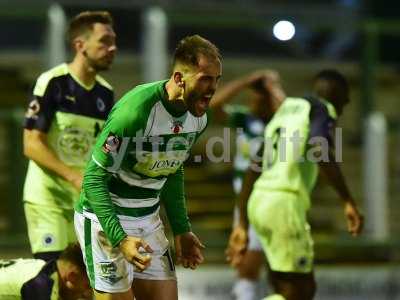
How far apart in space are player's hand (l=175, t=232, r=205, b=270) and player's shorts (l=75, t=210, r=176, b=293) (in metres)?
0.10

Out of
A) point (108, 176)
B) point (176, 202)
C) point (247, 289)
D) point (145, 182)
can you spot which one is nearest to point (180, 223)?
point (176, 202)

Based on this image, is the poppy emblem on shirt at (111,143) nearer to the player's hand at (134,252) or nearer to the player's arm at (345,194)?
the player's hand at (134,252)

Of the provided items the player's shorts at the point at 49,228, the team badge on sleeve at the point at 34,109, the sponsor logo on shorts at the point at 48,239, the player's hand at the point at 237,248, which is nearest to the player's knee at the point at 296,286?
the player's hand at the point at 237,248

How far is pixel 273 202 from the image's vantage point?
296 inches

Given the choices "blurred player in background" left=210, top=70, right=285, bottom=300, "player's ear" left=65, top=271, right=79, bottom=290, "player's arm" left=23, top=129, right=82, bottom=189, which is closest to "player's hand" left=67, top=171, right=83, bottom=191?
"player's arm" left=23, top=129, right=82, bottom=189

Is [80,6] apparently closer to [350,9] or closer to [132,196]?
[350,9]

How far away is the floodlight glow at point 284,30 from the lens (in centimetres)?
1233

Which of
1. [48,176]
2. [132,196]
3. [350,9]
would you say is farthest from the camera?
[350,9]

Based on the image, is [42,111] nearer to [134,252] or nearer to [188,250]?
[188,250]

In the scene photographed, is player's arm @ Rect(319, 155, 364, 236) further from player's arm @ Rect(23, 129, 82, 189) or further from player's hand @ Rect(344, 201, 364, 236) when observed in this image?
player's arm @ Rect(23, 129, 82, 189)

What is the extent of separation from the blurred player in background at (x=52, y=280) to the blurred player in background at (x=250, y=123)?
2.42 metres

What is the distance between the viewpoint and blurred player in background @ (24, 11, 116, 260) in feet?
23.2

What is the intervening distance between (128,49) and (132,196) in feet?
25.1

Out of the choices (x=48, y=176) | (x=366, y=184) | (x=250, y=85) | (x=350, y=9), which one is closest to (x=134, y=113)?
(x=48, y=176)
